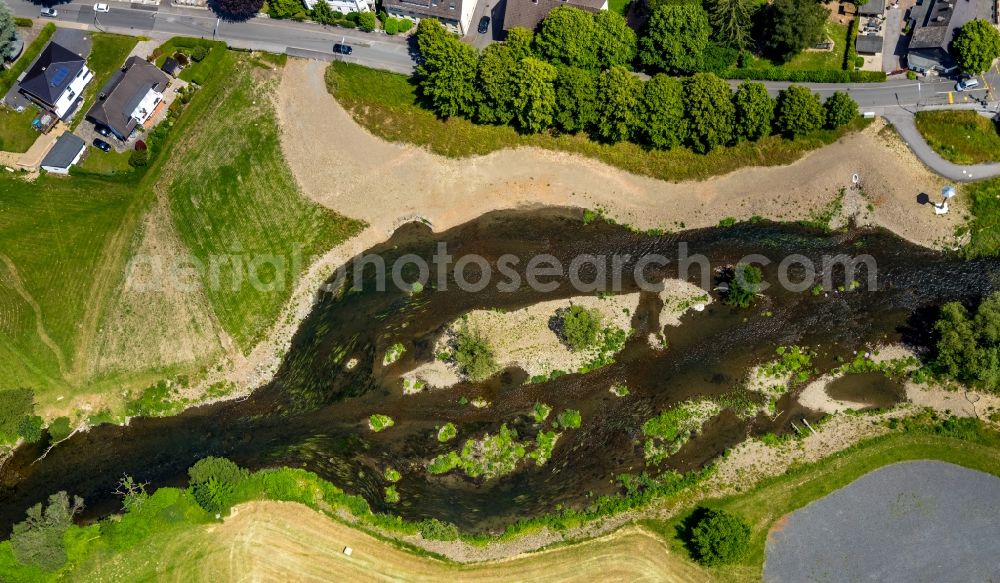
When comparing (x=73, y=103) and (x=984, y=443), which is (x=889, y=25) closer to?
(x=984, y=443)

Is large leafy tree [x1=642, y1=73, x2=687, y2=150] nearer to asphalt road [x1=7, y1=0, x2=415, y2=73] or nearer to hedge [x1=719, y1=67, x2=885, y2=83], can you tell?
hedge [x1=719, y1=67, x2=885, y2=83]

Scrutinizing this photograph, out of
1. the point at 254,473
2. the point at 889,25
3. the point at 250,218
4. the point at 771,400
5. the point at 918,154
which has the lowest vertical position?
the point at 254,473

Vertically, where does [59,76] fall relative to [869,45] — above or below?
below

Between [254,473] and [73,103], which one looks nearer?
[254,473]

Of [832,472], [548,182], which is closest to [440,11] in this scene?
[548,182]

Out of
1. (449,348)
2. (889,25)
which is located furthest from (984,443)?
(449,348)

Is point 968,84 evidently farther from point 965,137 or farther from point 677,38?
point 677,38

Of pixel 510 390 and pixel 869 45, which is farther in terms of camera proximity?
pixel 869 45
